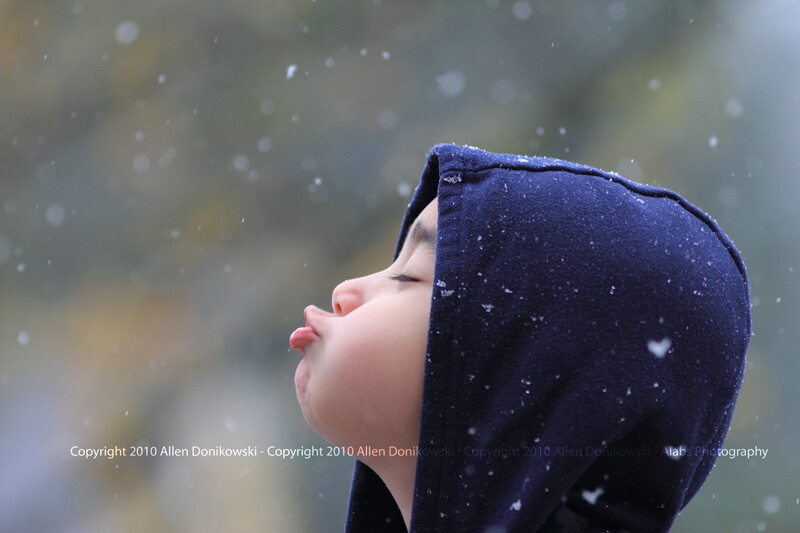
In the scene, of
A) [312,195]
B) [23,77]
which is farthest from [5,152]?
[312,195]

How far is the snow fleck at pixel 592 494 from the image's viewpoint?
64cm

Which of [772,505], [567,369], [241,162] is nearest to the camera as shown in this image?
[567,369]

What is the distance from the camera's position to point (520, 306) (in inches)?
25.2

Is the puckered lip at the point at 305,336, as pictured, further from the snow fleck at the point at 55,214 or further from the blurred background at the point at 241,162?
the snow fleck at the point at 55,214

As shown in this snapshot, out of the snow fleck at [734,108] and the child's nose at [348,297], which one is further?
the snow fleck at [734,108]

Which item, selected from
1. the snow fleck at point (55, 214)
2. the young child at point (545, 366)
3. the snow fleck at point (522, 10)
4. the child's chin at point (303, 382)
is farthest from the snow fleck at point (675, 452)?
the snow fleck at point (55, 214)

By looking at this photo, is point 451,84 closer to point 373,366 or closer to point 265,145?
point 265,145

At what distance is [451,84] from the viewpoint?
212 centimetres

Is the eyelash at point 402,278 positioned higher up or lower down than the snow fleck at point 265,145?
higher up

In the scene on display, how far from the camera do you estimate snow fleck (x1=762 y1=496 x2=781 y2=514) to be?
6.10 ft

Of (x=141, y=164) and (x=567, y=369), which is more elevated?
(x=567, y=369)

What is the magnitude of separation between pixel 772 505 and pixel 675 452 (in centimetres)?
147

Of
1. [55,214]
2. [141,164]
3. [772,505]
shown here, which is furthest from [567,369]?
[55,214]

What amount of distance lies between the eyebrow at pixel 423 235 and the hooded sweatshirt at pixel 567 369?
4cm
